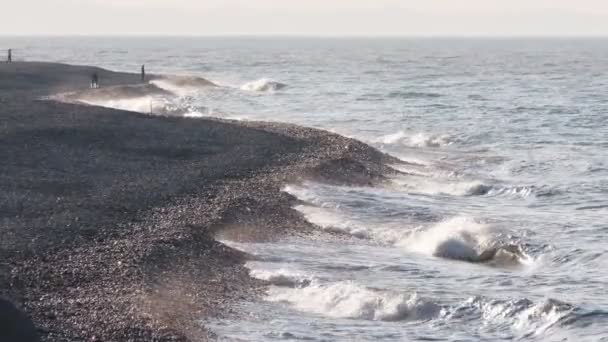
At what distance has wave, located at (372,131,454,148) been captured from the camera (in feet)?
150

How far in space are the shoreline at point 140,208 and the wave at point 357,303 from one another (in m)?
0.98

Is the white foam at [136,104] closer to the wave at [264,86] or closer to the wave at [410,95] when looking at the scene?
the wave at [264,86]

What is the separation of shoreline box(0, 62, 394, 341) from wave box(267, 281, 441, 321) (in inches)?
38.5

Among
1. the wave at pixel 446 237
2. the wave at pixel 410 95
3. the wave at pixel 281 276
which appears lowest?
the wave at pixel 410 95

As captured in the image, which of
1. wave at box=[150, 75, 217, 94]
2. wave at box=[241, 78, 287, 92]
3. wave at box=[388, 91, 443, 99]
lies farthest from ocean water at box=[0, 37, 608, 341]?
wave at box=[241, 78, 287, 92]

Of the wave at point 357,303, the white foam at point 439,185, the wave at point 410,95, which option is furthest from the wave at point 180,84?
the wave at point 357,303

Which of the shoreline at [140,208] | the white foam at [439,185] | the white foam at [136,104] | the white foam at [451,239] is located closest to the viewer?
the shoreline at [140,208]

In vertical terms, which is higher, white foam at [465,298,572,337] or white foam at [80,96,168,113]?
white foam at [465,298,572,337]

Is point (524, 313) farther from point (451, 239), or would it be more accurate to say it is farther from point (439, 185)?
point (439, 185)

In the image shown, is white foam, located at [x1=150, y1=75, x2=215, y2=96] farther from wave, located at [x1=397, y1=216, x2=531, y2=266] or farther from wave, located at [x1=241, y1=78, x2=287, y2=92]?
wave, located at [x1=397, y1=216, x2=531, y2=266]

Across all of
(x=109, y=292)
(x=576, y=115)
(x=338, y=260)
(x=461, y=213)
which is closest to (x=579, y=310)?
(x=338, y=260)

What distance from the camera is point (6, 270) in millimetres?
17906

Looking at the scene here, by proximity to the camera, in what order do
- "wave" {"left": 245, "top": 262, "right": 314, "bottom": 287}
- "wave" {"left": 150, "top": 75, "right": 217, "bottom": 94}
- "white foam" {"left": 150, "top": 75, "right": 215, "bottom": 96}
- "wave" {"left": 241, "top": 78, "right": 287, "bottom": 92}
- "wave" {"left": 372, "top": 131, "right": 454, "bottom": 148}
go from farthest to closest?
Answer: "wave" {"left": 241, "top": 78, "right": 287, "bottom": 92} → "wave" {"left": 150, "top": 75, "right": 217, "bottom": 94} → "white foam" {"left": 150, "top": 75, "right": 215, "bottom": 96} → "wave" {"left": 372, "top": 131, "right": 454, "bottom": 148} → "wave" {"left": 245, "top": 262, "right": 314, "bottom": 287}

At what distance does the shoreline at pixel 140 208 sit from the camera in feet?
54.3
